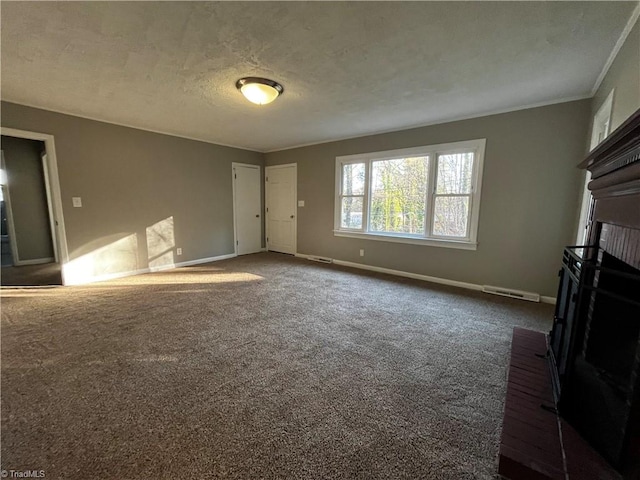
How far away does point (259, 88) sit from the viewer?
8.51 ft

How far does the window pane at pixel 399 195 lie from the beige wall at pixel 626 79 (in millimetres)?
2128

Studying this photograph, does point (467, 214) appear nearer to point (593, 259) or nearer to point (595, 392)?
point (593, 259)

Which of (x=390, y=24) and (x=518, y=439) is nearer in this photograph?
(x=518, y=439)

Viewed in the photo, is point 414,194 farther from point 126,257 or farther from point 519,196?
point 126,257

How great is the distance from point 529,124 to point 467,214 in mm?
1280

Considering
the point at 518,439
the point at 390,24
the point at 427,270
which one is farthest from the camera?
the point at 427,270

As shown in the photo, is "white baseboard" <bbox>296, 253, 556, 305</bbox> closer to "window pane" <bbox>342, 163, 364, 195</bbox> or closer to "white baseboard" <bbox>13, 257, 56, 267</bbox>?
"window pane" <bbox>342, 163, 364, 195</bbox>

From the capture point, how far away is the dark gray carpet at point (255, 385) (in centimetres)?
129

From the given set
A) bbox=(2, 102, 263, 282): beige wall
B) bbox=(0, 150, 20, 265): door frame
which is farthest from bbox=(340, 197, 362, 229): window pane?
bbox=(0, 150, 20, 265): door frame

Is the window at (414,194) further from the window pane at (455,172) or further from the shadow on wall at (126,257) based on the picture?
the shadow on wall at (126,257)

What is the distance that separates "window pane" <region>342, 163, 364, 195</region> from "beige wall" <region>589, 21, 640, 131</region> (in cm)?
315

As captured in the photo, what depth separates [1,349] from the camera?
219 centimetres

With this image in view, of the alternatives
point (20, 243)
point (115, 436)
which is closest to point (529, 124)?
point (115, 436)

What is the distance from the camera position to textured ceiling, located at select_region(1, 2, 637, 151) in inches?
66.1
